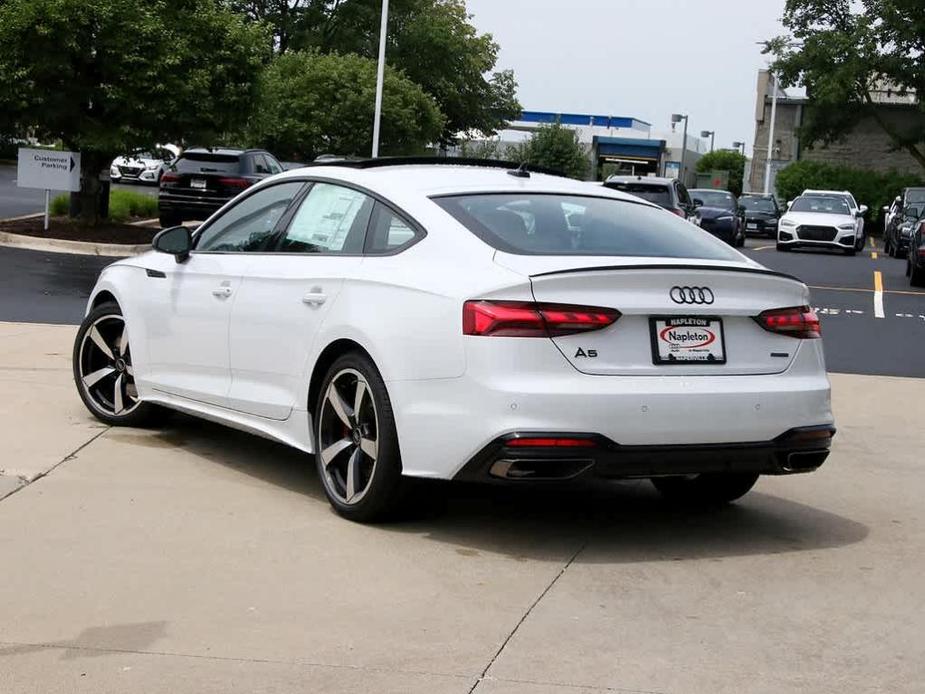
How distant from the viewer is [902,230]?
114 ft

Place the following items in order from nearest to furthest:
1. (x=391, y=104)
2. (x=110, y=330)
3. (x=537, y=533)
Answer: (x=537, y=533) → (x=110, y=330) → (x=391, y=104)

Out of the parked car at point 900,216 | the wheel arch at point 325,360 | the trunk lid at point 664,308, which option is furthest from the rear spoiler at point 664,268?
the parked car at point 900,216

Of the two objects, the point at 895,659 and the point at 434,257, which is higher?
the point at 434,257

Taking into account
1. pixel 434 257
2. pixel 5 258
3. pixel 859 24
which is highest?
pixel 859 24

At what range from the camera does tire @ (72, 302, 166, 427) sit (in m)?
8.02

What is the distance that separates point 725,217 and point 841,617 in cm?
3406

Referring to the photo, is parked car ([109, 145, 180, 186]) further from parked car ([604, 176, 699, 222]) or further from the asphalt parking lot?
the asphalt parking lot

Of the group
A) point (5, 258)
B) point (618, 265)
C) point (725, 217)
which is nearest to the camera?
point (618, 265)

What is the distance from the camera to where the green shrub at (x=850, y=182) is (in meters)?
63.1

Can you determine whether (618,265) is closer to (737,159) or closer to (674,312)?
(674,312)

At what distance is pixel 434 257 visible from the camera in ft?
19.6

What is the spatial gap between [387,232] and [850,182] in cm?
6034

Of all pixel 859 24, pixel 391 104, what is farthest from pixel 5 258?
pixel 859 24

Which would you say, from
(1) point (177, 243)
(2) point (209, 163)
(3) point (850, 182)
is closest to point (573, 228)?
(1) point (177, 243)
